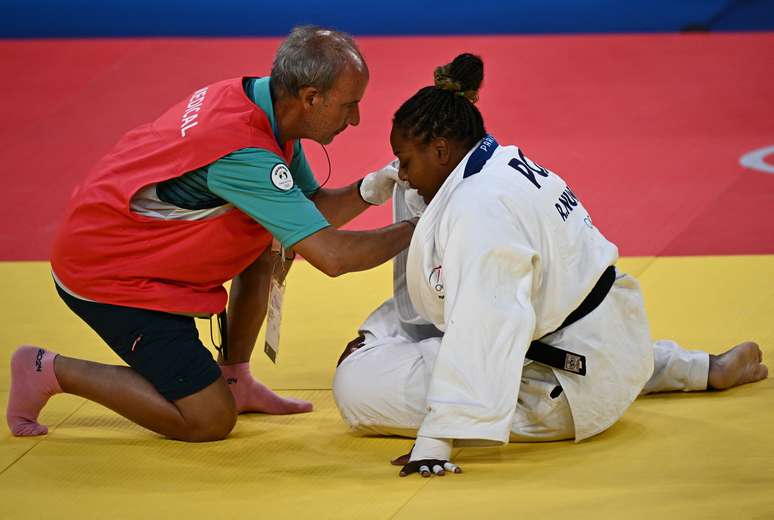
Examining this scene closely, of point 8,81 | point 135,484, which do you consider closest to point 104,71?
point 8,81

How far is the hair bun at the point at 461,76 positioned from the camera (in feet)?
11.7

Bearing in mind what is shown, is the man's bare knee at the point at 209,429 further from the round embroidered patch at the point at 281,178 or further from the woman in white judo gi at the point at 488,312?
the round embroidered patch at the point at 281,178

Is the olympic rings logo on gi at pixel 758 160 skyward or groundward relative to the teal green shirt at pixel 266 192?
skyward

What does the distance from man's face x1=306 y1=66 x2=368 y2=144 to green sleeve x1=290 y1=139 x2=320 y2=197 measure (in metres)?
0.41

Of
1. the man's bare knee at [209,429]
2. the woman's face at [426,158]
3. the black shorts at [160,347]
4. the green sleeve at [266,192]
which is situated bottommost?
the man's bare knee at [209,429]

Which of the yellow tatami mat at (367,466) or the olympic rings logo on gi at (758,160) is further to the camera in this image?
the olympic rings logo on gi at (758,160)

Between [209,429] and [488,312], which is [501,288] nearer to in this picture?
[488,312]

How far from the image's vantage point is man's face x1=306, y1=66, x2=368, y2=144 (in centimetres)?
364

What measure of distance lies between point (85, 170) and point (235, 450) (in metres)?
3.72

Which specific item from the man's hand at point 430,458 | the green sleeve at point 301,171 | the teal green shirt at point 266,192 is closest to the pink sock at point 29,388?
the teal green shirt at point 266,192

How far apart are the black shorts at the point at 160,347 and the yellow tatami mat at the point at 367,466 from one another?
0.60 ft

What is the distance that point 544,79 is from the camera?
8406 mm

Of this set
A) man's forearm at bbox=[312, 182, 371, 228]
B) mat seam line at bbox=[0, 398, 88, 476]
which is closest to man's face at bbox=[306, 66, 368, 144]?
man's forearm at bbox=[312, 182, 371, 228]

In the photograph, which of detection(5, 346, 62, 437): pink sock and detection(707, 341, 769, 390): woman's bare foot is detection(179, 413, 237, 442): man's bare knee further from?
detection(707, 341, 769, 390): woman's bare foot
